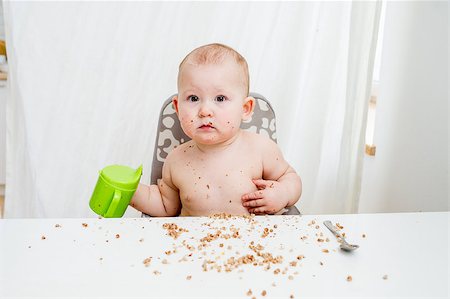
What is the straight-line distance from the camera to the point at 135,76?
197cm

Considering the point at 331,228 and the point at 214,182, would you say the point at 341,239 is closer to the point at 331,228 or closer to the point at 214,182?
the point at 331,228

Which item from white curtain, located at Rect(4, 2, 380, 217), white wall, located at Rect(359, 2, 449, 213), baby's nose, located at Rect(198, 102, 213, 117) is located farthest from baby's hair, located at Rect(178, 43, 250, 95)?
white wall, located at Rect(359, 2, 449, 213)

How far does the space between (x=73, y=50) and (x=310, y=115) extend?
3.02ft

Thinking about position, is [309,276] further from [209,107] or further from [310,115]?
[310,115]

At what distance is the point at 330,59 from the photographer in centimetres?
210

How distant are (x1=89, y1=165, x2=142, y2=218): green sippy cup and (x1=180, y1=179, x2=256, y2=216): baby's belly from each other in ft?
0.75

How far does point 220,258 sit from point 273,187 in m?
0.46

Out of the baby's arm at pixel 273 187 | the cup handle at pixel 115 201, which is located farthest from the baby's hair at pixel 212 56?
the cup handle at pixel 115 201

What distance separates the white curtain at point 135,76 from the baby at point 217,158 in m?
0.61

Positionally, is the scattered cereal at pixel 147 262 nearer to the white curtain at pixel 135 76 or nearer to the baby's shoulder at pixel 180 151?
the baby's shoulder at pixel 180 151

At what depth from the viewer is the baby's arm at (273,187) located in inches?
51.5

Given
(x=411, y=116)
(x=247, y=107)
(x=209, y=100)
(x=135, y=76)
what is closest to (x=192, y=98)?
(x=209, y=100)

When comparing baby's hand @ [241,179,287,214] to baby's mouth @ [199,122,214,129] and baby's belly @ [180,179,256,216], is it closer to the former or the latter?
baby's belly @ [180,179,256,216]

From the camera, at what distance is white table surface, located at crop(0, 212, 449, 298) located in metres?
0.80
